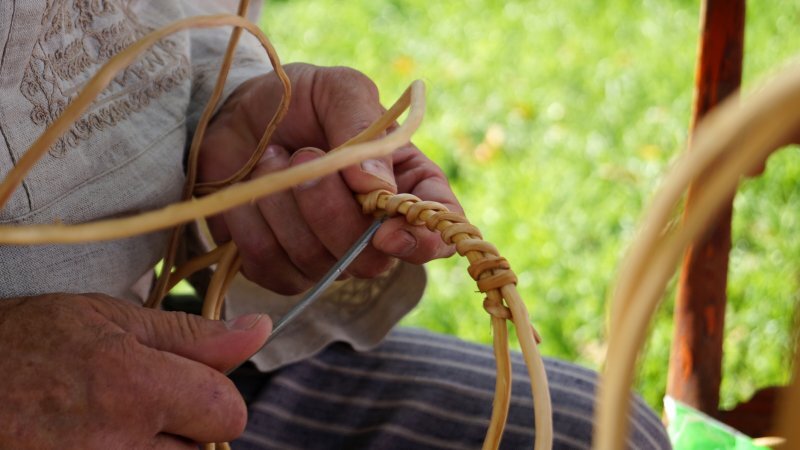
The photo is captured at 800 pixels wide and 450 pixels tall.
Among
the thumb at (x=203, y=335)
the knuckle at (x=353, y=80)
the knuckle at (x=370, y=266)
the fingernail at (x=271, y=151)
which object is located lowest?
the thumb at (x=203, y=335)

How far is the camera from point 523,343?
54cm

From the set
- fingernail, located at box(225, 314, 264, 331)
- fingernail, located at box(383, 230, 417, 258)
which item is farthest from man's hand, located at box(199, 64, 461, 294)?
fingernail, located at box(225, 314, 264, 331)

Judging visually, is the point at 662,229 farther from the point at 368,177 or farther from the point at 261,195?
the point at 368,177

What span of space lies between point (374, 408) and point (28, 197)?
34cm

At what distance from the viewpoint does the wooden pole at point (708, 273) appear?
0.90m

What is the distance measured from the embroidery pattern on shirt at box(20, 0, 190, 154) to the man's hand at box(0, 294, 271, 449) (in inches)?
6.1

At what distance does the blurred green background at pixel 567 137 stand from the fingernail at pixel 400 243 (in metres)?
0.70

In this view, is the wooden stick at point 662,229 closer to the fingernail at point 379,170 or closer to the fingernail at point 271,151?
the fingernail at point 379,170

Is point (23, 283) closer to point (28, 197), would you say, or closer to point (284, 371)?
point (28, 197)

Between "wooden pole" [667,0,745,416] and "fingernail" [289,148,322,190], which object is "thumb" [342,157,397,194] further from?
"wooden pole" [667,0,745,416]

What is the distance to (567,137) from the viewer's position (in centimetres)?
191

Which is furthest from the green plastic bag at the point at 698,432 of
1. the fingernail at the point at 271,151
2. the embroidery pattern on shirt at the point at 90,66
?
the embroidery pattern on shirt at the point at 90,66

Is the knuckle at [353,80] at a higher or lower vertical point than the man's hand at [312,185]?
higher

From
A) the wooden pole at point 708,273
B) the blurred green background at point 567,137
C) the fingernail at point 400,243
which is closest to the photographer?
the fingernail at point 400,243
